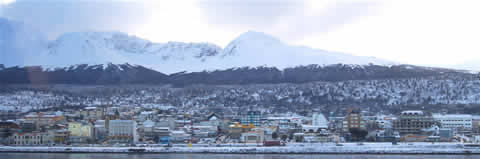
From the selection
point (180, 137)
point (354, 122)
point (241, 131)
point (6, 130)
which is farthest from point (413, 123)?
point (6, 130)

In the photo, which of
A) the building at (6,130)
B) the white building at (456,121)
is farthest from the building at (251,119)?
the building at (6,130)

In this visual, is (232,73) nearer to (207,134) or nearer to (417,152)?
(207,134)

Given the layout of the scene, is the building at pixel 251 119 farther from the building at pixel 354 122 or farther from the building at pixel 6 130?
the building at pixel 6 130

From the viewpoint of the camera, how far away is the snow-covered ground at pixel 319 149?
62.2 meters

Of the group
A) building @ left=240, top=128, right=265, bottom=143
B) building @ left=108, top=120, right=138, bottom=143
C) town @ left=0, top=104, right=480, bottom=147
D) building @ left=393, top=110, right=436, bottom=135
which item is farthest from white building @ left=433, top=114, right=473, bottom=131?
building @ left=108, top=120, right=138, bottom=143

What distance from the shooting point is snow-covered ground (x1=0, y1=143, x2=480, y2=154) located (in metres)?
62.2

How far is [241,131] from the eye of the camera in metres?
83.1

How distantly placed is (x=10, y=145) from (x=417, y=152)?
4514 cm

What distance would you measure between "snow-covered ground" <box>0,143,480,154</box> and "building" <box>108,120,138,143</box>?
9778 mm

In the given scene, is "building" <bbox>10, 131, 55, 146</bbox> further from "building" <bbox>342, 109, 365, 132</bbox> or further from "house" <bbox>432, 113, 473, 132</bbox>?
"house" <bbox>432, 113, 473, 132</bbox>

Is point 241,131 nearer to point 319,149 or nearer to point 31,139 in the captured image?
point 319,149

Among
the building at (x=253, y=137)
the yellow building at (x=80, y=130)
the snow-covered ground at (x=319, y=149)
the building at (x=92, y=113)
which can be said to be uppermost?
the building at (x=92, y=113)

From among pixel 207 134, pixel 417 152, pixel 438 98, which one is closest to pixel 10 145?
pixel 207 134

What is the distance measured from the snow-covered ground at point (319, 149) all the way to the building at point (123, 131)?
385 inches
